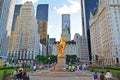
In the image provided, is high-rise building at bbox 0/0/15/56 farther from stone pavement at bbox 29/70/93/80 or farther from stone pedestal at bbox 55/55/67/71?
stone pavement at bbox 29/70/93/80

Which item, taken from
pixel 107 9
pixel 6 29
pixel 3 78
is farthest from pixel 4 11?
pixel 3 78

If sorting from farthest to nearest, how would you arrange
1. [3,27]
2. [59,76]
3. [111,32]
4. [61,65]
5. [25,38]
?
[25,38]
[3,27]
[111,32]
[61,65]
[59,76]

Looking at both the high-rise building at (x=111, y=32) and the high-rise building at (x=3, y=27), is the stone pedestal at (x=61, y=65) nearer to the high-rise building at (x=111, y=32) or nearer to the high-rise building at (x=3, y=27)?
the high-rise building at (x=111, y=32)

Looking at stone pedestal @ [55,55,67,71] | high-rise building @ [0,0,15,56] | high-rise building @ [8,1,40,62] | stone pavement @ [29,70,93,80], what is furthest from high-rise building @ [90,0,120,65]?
high-rise building @ [8,1,40,62]

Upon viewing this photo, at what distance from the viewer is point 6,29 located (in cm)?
16525

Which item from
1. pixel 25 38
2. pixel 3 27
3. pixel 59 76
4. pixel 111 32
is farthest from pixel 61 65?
pixel 25 38

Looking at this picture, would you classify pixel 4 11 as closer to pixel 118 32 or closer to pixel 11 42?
pixel 11 42

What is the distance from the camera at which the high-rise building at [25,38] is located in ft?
622

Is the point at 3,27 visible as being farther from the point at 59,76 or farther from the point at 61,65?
the point at 59,76

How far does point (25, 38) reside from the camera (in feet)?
623

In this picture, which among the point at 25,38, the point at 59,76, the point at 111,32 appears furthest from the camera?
the point at 25,38

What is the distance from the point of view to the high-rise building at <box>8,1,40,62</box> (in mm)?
189500

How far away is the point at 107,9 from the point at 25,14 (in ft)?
366

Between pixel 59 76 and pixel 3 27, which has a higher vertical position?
pixel 3 27
